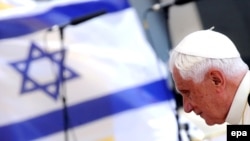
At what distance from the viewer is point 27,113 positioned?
1.70 metres

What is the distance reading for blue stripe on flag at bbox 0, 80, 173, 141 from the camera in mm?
1685

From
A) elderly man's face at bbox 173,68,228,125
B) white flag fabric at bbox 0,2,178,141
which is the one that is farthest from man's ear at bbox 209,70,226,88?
white flag fabric at bbox 0,2,178,141

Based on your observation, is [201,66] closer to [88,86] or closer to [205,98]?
[205,98]

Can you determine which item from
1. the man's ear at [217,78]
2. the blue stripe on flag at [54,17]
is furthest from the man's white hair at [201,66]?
the blue stripe on flag at [54,17]

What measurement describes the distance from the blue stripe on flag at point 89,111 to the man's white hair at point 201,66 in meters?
0.81

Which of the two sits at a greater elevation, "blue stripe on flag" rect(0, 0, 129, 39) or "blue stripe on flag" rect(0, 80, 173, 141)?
"blue stripe on flag" rect(0, 0, 129, 39)

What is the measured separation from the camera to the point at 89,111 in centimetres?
179

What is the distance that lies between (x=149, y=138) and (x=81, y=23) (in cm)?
51

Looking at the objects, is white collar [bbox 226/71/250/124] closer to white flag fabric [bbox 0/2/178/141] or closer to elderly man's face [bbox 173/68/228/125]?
elderly man's face [bbox 173/68/228/125]

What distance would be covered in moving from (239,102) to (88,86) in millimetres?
868

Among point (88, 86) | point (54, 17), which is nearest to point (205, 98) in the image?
point (88, 86)

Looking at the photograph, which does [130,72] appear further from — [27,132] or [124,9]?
[27,132]

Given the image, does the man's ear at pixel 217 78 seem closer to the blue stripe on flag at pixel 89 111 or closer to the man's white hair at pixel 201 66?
the man's white hair at pixel 201 66

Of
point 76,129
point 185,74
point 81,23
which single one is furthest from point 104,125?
point 185,74
